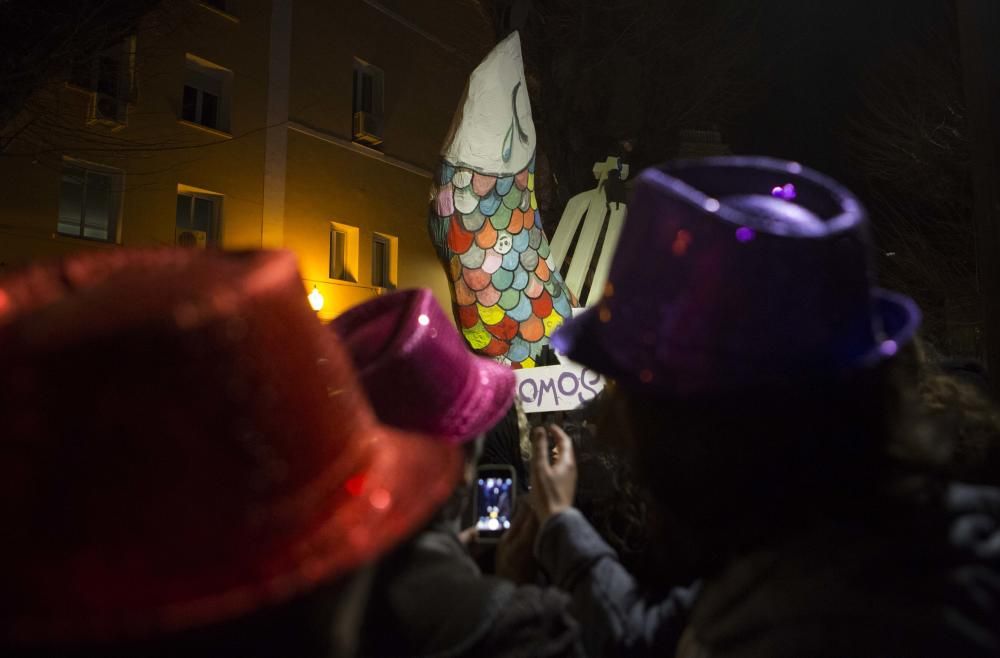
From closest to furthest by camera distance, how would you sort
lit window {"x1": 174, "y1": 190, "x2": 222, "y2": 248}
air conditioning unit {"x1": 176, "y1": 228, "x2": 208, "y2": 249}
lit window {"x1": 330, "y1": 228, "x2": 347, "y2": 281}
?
1. air conditioning unit {"x1": 176, "y1": 228, "x2": 208, "y2": 249}
2. lit window {"x1": 174, "y1": 190, "x2": 222, "y2": 248}
3. lit window {"x1": 330, "y1": 228, "x2": 347, "y2": 281}

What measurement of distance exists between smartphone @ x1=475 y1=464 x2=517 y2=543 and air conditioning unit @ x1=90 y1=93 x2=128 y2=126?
32.2ft

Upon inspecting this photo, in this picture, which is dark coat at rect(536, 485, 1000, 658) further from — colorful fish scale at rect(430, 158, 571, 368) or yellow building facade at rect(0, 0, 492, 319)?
yellow building facade at rect(0, 0, 492, 319)

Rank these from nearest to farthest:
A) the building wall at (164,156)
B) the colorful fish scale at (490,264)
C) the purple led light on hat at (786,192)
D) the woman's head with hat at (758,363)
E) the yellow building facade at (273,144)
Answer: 1. the woman's head with hat at (758,363)
2. the purple led light on hat at (786,192)
3. the colorful fish scale at (490,264)
4. the building wall at (164,156)
5. the yellow building facade at (273,144)

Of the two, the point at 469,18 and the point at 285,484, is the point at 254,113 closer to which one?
the point at 469,18

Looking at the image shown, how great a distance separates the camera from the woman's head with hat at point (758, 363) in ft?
→ 2.92

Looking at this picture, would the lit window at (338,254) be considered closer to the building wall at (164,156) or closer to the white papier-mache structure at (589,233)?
the building wall at (164,156)

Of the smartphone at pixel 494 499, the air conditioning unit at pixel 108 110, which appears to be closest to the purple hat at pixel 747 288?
the smartphone at pixel 494 499

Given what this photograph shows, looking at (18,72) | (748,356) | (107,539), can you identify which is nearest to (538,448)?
(748,356)

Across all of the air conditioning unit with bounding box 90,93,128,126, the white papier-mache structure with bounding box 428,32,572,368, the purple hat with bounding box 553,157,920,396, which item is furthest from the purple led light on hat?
the air conditioning unit with bounding box 90,93,128,126

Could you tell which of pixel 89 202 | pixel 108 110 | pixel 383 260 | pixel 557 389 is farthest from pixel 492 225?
pixel 383 260

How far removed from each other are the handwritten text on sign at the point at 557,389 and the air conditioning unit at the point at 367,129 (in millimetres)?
10684

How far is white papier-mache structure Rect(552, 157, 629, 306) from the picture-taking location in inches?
226

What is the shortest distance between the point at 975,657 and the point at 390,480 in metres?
0.63

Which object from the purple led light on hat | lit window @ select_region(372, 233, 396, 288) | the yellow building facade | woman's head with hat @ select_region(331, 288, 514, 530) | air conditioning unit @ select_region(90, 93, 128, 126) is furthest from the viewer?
lit window @ select_region(372, 233, 396, 288)
